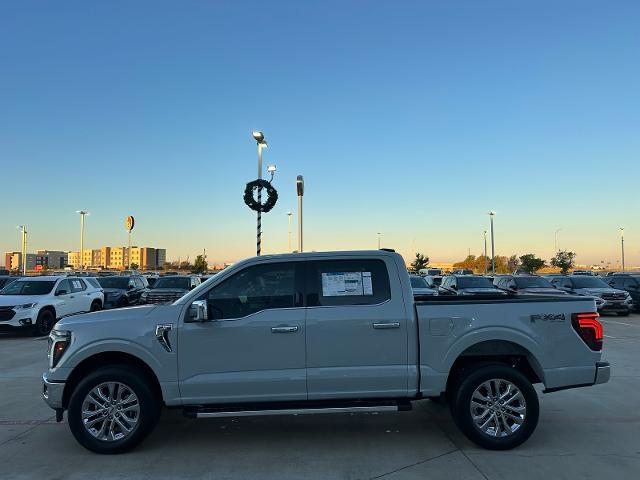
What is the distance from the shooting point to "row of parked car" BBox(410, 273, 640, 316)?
809 inches

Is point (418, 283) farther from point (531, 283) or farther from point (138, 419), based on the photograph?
point (138, 419)

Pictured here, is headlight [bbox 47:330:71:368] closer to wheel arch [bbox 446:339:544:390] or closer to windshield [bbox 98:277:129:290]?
wheel arch [bbox 446:339:544:390]

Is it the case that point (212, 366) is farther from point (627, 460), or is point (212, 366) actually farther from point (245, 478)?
point (627, 460)

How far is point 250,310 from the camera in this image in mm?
5512

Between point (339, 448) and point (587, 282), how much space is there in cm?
2021

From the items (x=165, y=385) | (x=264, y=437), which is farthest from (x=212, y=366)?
(x=264, y=437)

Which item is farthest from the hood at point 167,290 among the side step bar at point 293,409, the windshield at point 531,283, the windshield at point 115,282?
the side step bar at point 293,409

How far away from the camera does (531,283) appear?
21.6m

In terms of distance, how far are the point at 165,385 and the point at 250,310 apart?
1103 millimetres

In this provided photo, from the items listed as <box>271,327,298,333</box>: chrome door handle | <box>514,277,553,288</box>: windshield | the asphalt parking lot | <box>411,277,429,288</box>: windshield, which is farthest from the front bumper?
<box>514,277,553,288</box>: windshield

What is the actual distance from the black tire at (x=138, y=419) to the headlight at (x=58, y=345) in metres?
0.38

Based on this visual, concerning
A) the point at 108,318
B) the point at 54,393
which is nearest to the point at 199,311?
the point at 108,318

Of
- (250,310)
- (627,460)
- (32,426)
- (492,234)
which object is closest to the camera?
(627,460)

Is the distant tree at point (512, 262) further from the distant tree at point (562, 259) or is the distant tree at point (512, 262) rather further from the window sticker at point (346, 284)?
the window sticker at point (346, 284)
